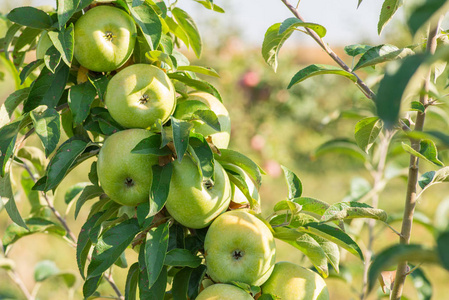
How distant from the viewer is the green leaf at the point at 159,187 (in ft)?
2.01

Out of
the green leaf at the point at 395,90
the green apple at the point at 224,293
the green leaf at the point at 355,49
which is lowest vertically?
the green apple at the point at 224,293

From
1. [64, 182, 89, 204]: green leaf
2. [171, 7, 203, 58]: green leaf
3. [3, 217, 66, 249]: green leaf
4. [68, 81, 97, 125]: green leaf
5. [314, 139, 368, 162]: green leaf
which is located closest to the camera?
[68, 81, 97, 125]: green leaf

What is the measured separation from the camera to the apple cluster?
0.66 metres

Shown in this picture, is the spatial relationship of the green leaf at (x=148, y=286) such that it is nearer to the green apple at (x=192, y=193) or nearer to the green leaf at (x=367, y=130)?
the green apple at (x=192, y=193)

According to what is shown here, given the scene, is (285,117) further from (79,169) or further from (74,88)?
(74,88)

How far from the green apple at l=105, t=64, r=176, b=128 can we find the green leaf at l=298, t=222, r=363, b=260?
277mm

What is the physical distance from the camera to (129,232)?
0.66 m

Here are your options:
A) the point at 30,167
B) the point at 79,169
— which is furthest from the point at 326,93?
the point at 30,167

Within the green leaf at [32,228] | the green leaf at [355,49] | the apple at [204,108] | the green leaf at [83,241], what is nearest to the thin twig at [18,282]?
the green leaf at [32,228]

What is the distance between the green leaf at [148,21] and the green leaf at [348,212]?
0.35 metres

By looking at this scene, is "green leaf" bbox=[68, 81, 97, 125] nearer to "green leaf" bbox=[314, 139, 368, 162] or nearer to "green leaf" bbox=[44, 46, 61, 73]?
"green leaf" bbox=[44, 46, 61, 73]

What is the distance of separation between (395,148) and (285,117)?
165 inches

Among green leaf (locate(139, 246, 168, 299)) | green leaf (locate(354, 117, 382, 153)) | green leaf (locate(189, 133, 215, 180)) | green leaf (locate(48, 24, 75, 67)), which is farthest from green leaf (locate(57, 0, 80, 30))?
green leaf (locate(354, 117, 382, 153))

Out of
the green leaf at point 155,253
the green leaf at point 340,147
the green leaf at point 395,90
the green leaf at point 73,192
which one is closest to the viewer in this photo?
the green leaf at point 395,90
